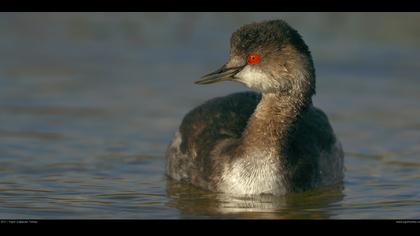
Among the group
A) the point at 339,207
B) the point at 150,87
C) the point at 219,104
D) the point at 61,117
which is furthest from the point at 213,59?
the point at 339,207

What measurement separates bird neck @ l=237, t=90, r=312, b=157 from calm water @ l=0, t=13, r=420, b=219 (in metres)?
0.61

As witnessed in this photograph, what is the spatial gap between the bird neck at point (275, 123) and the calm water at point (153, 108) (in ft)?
1.99

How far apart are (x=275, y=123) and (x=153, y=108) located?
14.2ft

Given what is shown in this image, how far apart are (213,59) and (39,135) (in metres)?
4.59

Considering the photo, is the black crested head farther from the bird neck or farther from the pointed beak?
the bird neck

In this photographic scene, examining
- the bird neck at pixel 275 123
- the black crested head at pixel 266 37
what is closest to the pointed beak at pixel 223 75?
the black crested head at pixel 266 37

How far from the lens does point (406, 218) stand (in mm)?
11461

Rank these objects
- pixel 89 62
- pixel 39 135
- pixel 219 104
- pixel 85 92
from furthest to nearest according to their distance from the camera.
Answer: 1. pixel 89 62
2. pixel 85 92
3. pixel 39 135
4. pixel 219 104

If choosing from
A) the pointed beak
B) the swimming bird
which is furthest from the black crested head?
the pointed beak

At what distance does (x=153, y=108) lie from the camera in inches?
643

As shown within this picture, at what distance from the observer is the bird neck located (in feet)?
40.1

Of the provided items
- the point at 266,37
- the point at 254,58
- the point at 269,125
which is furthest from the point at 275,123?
A: the point at 266,37

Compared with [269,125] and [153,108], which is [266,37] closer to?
→ [269,125]
